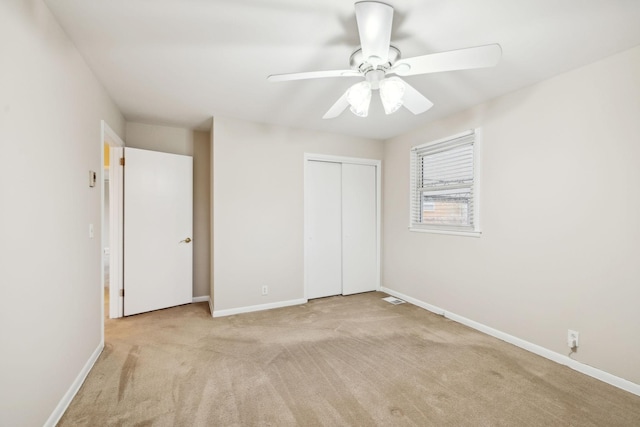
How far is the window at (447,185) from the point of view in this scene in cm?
301

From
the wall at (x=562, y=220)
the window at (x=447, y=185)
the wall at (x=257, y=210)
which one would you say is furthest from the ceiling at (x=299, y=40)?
the wall at (x=257, y=210)

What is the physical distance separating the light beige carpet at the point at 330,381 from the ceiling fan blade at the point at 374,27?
6.98 feet

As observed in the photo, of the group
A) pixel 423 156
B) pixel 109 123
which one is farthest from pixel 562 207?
pixel 109 123

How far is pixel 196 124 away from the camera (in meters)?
3.63

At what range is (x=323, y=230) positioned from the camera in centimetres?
406

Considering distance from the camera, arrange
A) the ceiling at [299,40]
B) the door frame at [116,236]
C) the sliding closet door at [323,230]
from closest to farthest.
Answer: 1. the ceiling at [299,40]
2. the door frame at [116,236]
3. the sliding closet door at [323,230]

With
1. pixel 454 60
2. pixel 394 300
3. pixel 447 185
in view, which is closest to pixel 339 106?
pixel 454 60

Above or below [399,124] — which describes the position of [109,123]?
below

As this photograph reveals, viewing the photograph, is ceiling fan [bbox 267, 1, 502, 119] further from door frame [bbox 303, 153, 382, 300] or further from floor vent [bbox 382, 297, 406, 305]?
floor vent [bbox 382, 297, 406, 305]

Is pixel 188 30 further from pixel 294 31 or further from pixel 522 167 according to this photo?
pixel 522 167

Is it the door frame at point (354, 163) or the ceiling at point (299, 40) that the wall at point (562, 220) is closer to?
the ceiling at point (299, 40)

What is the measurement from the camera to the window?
301 centimetres

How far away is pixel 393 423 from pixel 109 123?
11.3 feet

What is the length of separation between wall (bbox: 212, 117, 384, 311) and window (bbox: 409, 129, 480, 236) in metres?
1.35
